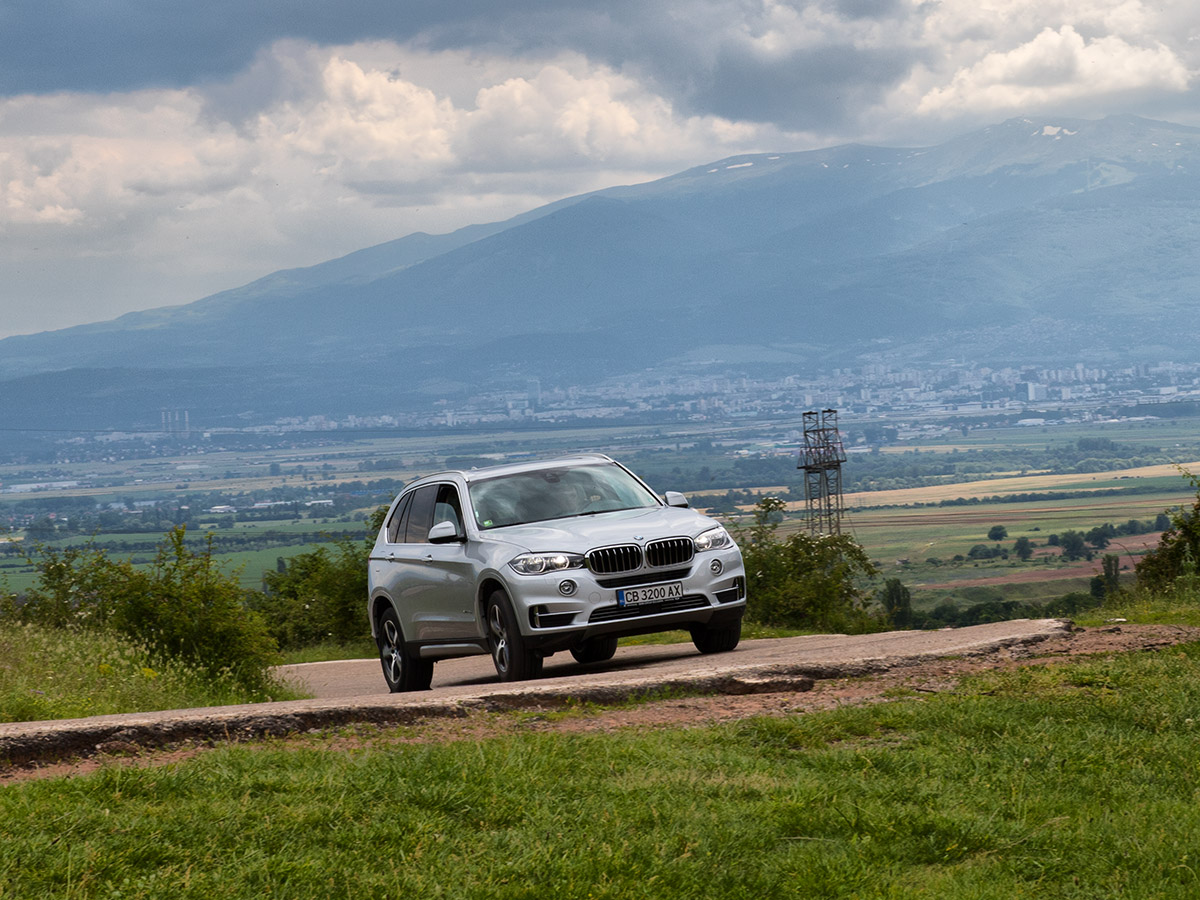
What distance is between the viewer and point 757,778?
18.9 feet

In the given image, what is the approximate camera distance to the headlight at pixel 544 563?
9.88 m

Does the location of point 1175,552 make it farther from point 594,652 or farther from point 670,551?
point 670,551

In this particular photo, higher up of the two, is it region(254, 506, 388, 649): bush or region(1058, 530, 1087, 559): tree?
region(254, 506, 388, 649): bush

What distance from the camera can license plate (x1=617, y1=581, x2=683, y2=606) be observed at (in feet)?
32.8

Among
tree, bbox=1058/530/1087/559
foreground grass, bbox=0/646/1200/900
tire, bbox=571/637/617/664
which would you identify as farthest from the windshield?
tree, bbox=1058/530/1087/559

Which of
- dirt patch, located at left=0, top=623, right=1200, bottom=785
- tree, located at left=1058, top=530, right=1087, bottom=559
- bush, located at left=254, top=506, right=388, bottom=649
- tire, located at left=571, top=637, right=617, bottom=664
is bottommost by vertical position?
tree, located at left=1058, top=530, right=1087, bottom=559

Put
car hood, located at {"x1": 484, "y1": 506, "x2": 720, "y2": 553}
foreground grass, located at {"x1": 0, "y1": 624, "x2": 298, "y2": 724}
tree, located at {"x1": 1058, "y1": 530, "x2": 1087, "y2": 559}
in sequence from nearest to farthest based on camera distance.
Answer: foreground grass, located at {"x1": 0, "y1": 624, "x2": 298, "y2": 724}, car hood, located at {"x1": 484, "y1": 506, "x2": 720, "y2": 553}, tree, located at {"x1": 1058, "y1": 530, "x2": 1087, "y2": 559}

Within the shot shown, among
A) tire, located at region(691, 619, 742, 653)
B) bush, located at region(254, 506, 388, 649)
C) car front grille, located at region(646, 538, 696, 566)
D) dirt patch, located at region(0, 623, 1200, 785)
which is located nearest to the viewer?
dirt patch, located at region(0, 623, 1200, 785)

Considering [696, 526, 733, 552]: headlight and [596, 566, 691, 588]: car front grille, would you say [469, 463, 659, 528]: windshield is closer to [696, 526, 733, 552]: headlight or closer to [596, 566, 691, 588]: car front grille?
[696, 526, 733, 552]: headlight

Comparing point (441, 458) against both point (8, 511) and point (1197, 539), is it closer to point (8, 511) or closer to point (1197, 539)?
point (8, 511)

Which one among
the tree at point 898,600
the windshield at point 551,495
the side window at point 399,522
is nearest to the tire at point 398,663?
the side window at point 399,522

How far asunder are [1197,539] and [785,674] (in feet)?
33.3

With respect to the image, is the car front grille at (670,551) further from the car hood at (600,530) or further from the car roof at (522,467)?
the car roof at (522,467)

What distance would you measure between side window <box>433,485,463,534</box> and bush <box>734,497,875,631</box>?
980 cm
